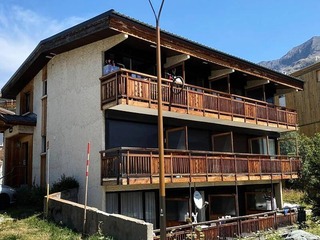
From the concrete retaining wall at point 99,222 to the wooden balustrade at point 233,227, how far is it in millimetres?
1300

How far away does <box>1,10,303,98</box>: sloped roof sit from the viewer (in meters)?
15.8

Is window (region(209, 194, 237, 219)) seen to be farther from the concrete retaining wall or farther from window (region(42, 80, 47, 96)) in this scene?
window (region(42, 80, 47, 96))

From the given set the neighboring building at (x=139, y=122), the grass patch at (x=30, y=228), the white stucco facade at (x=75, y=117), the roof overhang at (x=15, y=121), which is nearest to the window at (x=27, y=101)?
the neighboring building at (x=139, y=122)

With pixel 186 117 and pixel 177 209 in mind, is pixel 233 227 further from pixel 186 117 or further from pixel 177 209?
pixel 186 117

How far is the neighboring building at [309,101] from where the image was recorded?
36000 mm

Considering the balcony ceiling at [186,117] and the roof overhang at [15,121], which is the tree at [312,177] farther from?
the roof overhang at [15,121]

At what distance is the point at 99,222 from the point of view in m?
13.2

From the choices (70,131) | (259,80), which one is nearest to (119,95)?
(70,131)

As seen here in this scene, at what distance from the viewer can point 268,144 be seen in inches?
1008

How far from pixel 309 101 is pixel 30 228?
2984cm

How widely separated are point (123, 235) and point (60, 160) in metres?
8.52

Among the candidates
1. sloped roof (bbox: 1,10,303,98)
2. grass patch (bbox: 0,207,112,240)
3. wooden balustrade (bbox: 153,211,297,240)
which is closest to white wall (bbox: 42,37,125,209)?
sloped roof (bbox: 1,10,303,98)

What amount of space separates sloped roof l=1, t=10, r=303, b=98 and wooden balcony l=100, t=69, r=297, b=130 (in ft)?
5.92

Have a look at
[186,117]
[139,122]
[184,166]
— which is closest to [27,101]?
Answer: [139,122]
